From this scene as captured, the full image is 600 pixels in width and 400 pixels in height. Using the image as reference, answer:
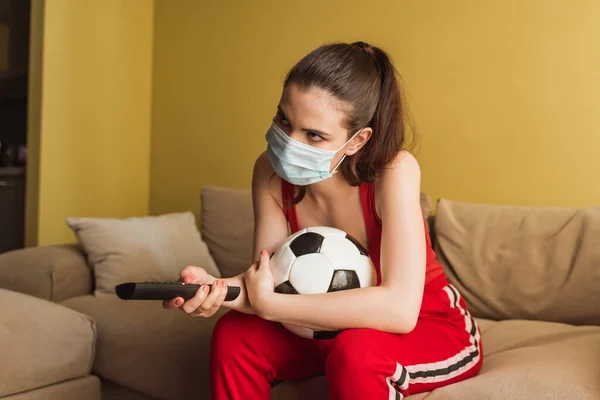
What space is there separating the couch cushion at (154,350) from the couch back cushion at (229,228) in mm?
510

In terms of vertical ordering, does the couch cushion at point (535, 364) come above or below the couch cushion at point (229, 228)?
below

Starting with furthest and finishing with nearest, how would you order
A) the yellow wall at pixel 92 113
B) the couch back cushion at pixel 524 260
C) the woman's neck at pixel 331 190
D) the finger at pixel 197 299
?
the yellow wall at pixel 92 113 < the couch back cushion at pixel 524 260 < the woman's neck at pixel 331 190 < the finger at pixel 197 299

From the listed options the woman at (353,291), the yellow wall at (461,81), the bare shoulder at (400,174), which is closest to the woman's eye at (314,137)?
the woman at (353,291)

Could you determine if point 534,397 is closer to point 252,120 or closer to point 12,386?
point 12,386

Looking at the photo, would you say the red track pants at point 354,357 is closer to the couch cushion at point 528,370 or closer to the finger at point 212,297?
the couch cushion at point 528,370

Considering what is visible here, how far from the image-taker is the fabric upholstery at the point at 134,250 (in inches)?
90.9

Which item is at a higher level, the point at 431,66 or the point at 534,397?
the point at 431,66

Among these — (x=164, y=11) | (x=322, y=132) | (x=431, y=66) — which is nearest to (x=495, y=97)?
(x=431, y=66)

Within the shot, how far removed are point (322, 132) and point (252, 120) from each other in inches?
68.3

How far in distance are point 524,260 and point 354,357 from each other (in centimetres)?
104

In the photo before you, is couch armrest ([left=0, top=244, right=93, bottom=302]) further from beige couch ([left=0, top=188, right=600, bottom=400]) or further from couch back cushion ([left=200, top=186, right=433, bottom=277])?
couch back cushion ([left=200, top=186, right=433, bottom=277])

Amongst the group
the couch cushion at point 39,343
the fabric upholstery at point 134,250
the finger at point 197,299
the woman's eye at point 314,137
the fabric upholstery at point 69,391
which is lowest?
the fabric upholstery at point 69,391

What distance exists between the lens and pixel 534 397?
1.30 m

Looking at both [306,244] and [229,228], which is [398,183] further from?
[229,228]
